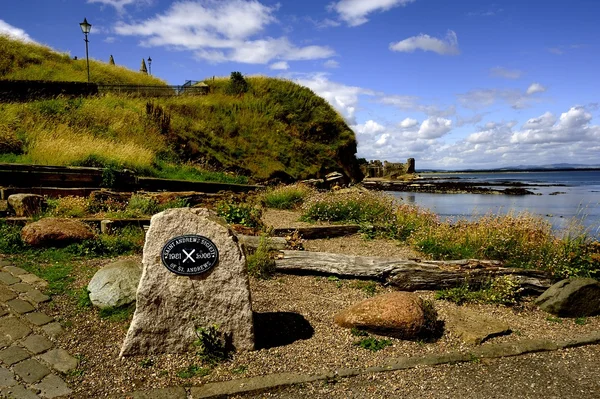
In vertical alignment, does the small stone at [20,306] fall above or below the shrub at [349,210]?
below

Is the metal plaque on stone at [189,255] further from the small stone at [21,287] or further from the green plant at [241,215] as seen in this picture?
the green plant at [241,215]

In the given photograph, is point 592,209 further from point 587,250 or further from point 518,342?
point 518,342

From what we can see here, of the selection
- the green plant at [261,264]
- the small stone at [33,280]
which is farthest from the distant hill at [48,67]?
the green plant at [261,264]

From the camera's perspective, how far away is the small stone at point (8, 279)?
242 inches

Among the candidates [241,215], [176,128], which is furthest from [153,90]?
[241,215]

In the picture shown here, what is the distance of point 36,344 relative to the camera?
189 inches

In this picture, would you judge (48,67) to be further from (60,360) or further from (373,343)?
(373,343)

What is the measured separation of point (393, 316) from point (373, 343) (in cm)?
45

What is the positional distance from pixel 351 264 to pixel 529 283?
3.21 meters

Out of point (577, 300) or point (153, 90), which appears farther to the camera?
point (153, 90)

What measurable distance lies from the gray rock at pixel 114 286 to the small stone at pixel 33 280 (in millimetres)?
975

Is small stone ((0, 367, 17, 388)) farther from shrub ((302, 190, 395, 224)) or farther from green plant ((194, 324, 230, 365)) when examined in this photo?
shrub ((302, 190, 395, 224))

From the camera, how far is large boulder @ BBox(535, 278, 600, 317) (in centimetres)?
653

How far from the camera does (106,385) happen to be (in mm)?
4234
